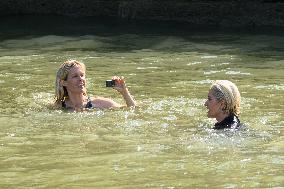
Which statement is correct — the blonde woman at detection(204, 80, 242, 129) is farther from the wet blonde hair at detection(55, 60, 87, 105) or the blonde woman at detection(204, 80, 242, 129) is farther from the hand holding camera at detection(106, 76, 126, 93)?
the wet blonde hair at detection(55, 60, 87, 105)

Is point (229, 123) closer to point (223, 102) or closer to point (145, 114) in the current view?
point (223, 102)

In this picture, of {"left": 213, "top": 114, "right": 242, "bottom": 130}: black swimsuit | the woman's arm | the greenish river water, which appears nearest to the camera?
the greenish river water

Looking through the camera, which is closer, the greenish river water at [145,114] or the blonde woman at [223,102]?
the greenish river water at [145,114]

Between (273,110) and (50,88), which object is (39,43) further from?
(273,110)

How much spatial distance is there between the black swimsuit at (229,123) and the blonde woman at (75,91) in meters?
1.92

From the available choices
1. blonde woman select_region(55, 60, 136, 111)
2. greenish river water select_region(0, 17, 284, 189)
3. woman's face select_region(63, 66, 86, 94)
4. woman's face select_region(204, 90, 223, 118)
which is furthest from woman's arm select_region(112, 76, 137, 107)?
woman's face select_region(204, 90, 223, 118)

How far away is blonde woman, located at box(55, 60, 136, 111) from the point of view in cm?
1158

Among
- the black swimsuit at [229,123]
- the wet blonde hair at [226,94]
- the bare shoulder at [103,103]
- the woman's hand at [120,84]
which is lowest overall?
the bare shoulder at [103,103]

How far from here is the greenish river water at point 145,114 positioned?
772 cm

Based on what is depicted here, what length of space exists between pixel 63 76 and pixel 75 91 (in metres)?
0.27

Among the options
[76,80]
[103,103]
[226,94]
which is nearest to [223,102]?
[226,94]

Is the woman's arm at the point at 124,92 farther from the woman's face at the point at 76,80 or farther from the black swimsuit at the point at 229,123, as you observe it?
the black swimsuit at the point at 229,123

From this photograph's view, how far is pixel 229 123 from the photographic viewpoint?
9719mm

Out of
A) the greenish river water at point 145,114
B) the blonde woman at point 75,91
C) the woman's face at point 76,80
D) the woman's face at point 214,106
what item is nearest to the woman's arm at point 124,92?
the blonde woman at point 75,91
